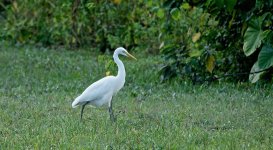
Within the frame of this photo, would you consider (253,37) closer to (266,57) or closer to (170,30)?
(266,57)

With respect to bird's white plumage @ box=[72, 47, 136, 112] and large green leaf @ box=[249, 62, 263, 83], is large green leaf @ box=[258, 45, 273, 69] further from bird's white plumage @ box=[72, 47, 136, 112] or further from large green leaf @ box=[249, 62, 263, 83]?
bird's white plumage @ box=[72, 47, 136, 112]

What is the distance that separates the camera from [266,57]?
980 centimetres

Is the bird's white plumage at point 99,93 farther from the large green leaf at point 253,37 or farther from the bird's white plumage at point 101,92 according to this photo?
the large green leaf at point 253,37

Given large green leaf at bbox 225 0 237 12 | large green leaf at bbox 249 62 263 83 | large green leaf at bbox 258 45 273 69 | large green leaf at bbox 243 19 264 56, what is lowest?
large green leaf at bbox 249 62 263 83

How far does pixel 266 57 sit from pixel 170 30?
114 inches

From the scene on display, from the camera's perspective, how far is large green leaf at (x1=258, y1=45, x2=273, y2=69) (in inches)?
385

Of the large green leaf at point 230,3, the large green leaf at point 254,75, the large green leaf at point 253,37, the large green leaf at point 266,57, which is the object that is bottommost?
the large green leaf at point 254,75

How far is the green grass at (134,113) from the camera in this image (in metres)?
6.95

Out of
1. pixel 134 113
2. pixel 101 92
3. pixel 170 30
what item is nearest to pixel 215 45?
pixel 170 30

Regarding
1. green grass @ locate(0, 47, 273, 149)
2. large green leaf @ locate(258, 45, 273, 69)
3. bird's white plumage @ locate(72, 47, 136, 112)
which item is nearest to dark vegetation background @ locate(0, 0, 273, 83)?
large green leaf @ locate(258, 45, 273, 69)

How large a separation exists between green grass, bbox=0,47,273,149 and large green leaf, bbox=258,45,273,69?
1.42 ft

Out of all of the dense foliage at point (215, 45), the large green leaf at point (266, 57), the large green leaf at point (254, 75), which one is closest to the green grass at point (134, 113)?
the large green leaf at point (254, 75)

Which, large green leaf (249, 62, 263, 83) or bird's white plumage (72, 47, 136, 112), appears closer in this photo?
bird's white plumage (72, 47, 136, 112)

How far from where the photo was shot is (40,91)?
10.8 meters
